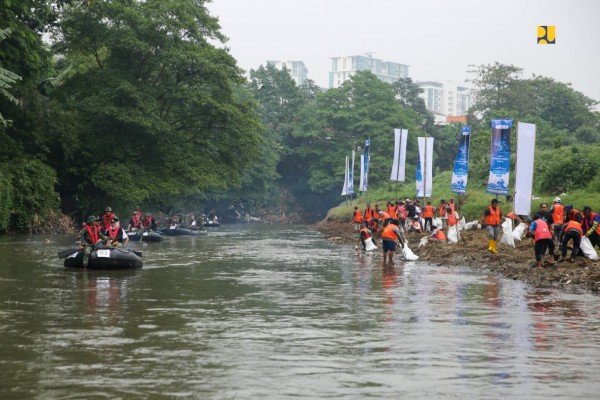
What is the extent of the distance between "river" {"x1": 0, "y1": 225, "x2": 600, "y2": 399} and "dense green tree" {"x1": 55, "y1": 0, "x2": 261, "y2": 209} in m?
29.5

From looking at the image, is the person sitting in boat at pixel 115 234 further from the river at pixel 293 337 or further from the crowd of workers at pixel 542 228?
the crowd of workers at pixel 542 228

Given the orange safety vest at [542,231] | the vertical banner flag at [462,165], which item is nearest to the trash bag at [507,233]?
the orange safety vest at [542,231]

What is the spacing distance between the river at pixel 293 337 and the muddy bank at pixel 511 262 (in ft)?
3.74

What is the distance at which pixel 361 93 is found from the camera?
9419 centimetres

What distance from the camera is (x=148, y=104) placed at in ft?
173

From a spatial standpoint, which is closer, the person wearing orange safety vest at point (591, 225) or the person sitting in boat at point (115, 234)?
the person wearing orange safety vest at point (591, 225)

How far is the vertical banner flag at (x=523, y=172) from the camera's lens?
28016 millimetres

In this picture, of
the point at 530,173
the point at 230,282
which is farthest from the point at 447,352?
the point at 530,173

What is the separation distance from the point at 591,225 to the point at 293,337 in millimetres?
12521

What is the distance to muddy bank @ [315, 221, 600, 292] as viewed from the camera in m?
20.4

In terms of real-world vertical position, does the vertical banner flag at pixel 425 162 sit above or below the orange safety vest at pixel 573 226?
above

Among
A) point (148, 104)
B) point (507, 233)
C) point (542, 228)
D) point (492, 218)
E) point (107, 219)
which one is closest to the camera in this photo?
point (542, 228)

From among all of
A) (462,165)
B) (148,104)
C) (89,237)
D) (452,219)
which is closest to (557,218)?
(452,219)

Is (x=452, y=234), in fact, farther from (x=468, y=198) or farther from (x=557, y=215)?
(x=468, y=198)
